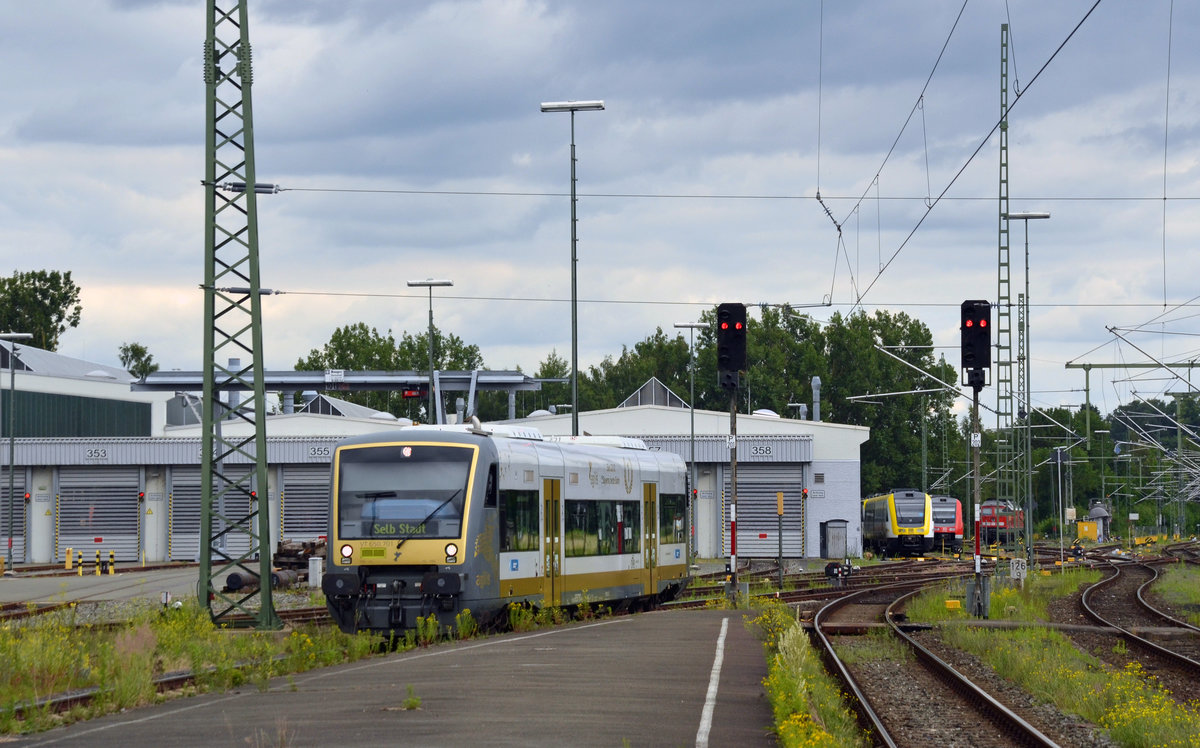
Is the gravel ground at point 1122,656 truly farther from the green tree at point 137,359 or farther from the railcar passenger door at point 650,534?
the green tree at point 137,359

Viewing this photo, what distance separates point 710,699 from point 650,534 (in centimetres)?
1597

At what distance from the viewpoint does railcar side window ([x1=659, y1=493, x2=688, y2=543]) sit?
30.6m

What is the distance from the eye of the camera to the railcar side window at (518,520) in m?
22.2

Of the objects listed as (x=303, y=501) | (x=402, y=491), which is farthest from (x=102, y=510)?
(x=402, y=491)

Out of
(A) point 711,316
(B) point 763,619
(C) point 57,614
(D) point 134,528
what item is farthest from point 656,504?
(A) point 711,316

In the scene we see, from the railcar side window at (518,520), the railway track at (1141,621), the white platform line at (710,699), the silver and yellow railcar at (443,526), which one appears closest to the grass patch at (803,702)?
the white platform line at (710,699)

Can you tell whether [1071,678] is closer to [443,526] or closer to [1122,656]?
[1122,656]

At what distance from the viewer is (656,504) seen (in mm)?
30141

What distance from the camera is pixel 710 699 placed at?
13750mm

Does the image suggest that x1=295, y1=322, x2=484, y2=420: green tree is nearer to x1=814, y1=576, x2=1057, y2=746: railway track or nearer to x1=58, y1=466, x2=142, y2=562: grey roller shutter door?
x1=58, y1=466, x2=142, y2=562: grey roller shutter door

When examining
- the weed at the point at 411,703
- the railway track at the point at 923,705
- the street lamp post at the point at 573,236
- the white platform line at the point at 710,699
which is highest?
the street lamp post at the point at 573,236

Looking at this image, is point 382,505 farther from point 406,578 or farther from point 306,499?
point 306,499

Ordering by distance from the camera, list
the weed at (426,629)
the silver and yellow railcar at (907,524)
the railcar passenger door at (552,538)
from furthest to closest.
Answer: the silver and yellow railcar at (907,524) < the railcar passenger door at (552,538) < the weed at (426,629)

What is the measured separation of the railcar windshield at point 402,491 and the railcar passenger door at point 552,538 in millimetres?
3183
